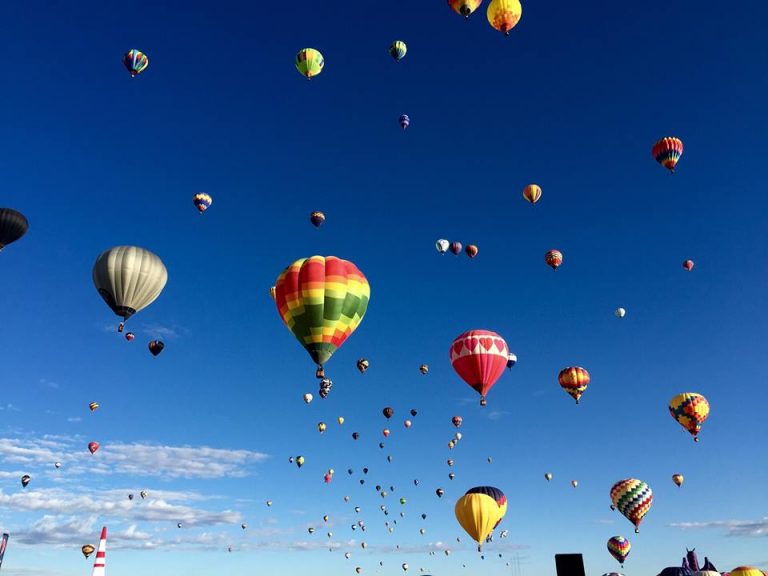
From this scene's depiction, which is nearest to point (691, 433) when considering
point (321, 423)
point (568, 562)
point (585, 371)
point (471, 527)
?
point (585, 371)

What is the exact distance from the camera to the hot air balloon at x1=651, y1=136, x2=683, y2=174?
1532 inches

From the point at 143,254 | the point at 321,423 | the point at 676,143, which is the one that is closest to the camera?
the point at 143,254

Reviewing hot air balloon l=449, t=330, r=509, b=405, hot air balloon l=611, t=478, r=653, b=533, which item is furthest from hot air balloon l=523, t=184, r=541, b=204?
hot air balloon l=611, t=478, r=653, b=533

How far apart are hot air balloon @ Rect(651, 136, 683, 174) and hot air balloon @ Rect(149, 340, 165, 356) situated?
126 ft

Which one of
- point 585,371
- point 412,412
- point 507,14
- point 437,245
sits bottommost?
point 585,371

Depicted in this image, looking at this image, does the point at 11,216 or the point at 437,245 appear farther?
the point at 437,245

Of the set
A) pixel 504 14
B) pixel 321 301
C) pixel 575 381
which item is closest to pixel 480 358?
pixel 321 301

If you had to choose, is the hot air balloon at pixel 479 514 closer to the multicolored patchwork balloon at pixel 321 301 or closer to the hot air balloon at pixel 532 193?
the multicolored patchwork balloon at pixel 321 301

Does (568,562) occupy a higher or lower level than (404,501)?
lower

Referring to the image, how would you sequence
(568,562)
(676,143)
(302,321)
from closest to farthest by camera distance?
(568,562) < (302,321) < (676,143)

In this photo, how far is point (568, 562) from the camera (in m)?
4.50

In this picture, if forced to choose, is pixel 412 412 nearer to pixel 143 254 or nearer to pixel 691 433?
pixel 691 433

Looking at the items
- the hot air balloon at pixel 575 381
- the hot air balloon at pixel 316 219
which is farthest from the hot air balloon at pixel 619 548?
the hot air balloon at pixel 316 219

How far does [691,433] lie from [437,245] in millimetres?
23935
